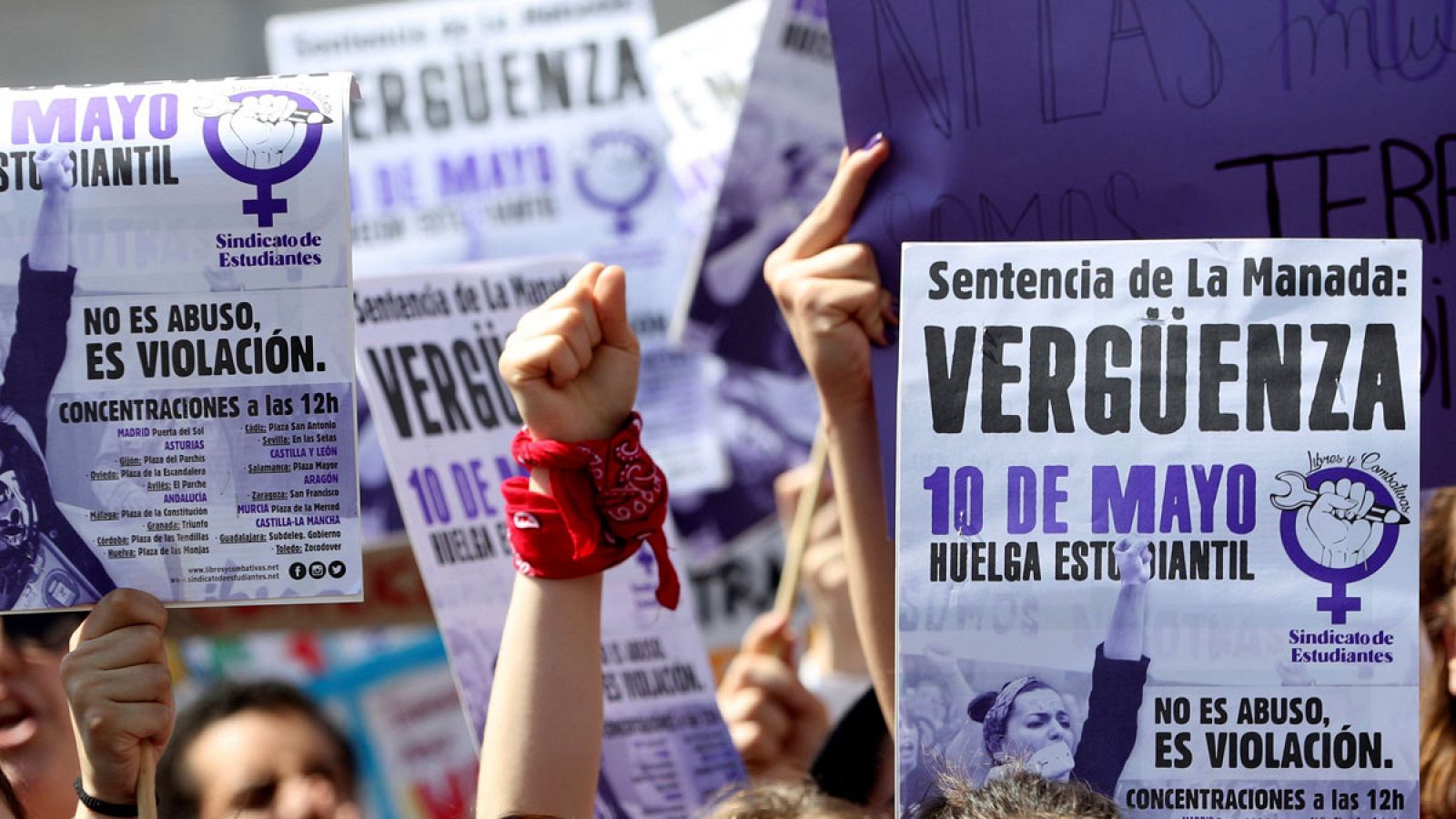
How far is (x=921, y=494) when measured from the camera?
1.83 metres

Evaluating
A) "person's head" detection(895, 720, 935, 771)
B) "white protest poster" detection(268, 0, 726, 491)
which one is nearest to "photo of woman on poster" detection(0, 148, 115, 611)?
"person's head" detection(895, 720, 935, 771)

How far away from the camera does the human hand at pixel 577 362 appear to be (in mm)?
2098

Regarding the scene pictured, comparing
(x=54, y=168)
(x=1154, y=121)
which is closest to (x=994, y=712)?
(x=1154, y=121)

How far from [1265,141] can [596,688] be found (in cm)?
106

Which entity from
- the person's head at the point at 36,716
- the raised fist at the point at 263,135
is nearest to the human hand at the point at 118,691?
the person's head at the point at 36,716

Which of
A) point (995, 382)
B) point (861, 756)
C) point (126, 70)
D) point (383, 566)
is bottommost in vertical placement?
point (861, 756)

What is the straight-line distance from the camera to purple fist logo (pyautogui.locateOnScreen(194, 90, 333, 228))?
1978mm

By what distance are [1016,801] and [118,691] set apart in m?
0.92

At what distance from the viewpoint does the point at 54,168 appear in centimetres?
199

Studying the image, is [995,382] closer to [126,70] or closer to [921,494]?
[921,494]

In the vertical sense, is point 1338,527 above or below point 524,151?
below

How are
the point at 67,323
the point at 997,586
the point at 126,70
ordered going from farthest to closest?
the point at 126,70
the point at 67,323
the point at 997,586

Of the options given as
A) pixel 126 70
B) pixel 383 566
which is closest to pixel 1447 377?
pixel 383 566

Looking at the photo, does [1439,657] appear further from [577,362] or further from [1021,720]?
[577,362]
